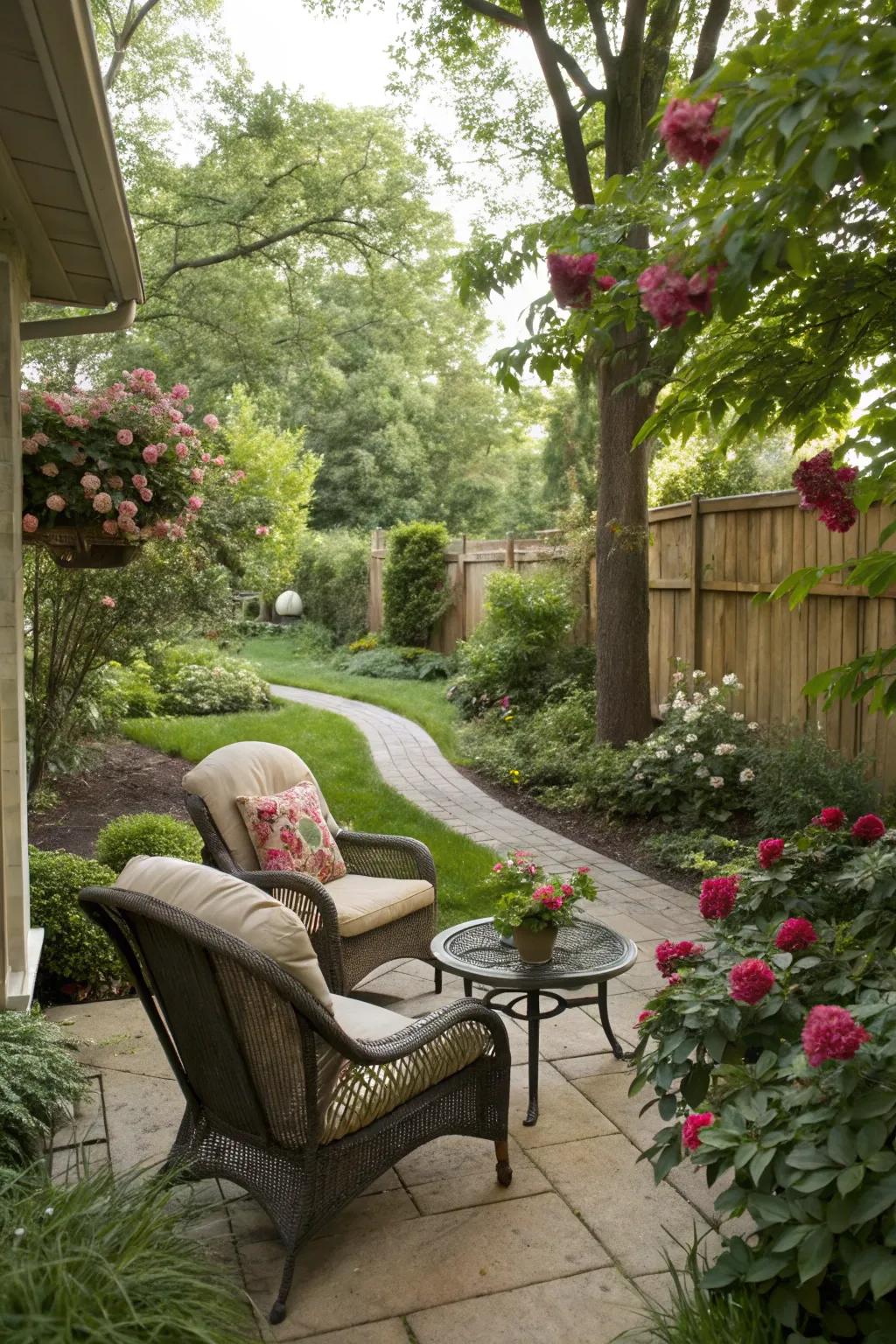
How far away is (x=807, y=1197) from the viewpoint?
1.90m

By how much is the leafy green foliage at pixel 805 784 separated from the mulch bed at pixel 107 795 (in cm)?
388

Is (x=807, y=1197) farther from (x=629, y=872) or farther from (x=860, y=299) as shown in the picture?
(x=629, y=872)

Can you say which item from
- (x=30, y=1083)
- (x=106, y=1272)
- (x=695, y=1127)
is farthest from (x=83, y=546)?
(x=695, y=1127)

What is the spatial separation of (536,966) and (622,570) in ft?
15.6

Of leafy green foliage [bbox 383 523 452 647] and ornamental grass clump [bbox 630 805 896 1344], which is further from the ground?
leafy green foliage [bbox 383 523 452 647]

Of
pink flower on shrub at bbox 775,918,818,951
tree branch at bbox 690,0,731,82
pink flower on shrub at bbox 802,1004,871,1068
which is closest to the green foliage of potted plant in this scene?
pink flower on shrub at bbox 775,918,818,951

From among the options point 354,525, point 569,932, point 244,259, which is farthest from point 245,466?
point 569,932

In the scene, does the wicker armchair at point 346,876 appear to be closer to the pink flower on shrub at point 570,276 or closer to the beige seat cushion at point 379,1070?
the beige seat cushion at point 379,1070

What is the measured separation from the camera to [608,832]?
7066mm

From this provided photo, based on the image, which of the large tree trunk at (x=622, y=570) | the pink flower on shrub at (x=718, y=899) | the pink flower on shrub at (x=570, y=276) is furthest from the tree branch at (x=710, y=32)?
the pink flower on shrub at (x=718, y=899)

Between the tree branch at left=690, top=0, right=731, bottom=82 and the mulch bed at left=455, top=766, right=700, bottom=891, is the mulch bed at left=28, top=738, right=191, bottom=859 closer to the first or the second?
the mulch bed at left=455, top=766, right=700, bottom=891

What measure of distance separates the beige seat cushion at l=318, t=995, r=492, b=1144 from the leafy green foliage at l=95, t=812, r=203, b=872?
6.97 ft

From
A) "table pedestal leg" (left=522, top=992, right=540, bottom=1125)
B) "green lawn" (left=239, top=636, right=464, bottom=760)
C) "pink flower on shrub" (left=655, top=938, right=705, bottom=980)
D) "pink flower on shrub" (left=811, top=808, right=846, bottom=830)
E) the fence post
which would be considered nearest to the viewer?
"pink flower on shrub" (left=655, top=938, right=705, bottom=980)

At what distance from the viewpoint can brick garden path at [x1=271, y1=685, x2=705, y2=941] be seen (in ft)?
17.7
